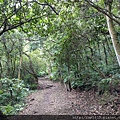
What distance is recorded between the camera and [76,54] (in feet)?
26.1

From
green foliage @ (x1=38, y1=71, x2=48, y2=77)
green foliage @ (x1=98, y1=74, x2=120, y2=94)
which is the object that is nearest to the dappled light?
green foliage @ (x1=98, y1=74, x2=120, y2=94)

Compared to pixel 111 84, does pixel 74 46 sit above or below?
above

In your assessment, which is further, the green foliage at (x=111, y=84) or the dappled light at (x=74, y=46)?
the green foliage at (x=111, y=84)

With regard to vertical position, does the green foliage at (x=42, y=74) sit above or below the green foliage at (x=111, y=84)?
below

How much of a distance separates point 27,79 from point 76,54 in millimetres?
9407

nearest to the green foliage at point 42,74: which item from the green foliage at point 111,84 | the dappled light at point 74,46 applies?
the dappled light at point 74,46

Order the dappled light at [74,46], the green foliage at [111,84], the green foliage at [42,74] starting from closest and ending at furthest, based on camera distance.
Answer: the dappled light at [74,46], the green foliage at [111,84], the green foliage at [42,74]

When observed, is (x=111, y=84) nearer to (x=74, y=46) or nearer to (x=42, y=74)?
(x=74, y=46)

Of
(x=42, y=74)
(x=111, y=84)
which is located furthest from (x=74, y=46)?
(x=42, y=74)

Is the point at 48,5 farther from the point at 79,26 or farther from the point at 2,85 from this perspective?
the point at 2,85

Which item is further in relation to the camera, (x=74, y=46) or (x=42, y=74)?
(x=42, y=74)

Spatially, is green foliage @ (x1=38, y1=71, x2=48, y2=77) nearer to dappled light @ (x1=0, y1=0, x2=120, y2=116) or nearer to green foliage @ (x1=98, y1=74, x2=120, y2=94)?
dappled light @ (x1=0, y1=0, x2=120, y2=116)

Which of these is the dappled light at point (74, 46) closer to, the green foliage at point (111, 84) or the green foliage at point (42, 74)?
the green foliage at point (111, 84)

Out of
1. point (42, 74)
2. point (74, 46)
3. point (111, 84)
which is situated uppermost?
point (74, 46)
